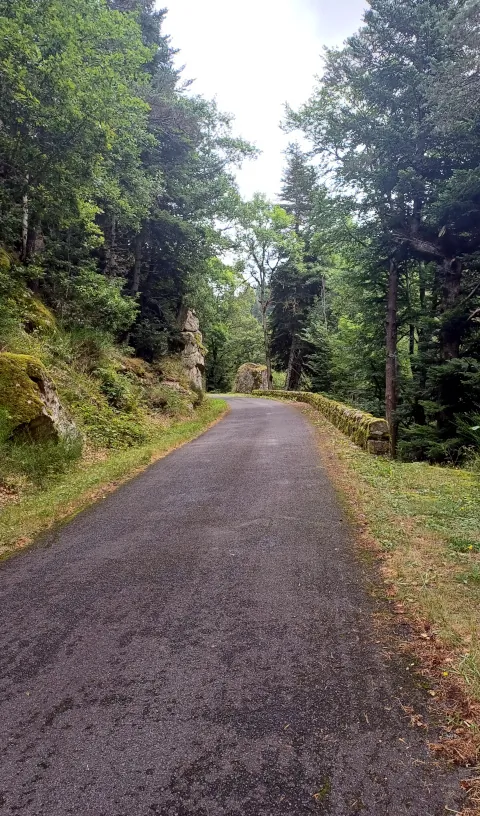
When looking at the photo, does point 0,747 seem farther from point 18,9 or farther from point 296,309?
point 296,309

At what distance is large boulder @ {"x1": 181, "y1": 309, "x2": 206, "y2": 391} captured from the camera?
19.1 metres

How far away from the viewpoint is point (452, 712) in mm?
2209

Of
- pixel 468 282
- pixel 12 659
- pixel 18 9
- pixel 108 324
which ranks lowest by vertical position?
pixel 12 659

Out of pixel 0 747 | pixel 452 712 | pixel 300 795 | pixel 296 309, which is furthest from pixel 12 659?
pixel 296 309

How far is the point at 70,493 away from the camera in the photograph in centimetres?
629

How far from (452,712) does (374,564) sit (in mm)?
1778

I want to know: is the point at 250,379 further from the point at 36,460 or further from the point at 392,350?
the point at 36,460

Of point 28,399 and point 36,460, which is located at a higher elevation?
point 28,399

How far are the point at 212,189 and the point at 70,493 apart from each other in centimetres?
1447

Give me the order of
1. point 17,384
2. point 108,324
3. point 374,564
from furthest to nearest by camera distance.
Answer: point 108,324 → point 17,384 → point 374,564

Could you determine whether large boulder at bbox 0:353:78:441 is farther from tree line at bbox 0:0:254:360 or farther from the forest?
tree line at bbox 0:0:254:360

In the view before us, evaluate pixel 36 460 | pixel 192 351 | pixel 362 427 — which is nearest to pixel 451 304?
pixel 362 427

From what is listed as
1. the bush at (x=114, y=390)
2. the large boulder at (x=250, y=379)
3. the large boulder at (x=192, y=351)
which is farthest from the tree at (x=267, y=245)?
the bush at (x=114, y=390)

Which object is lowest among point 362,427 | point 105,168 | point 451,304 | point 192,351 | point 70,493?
point 70,493
